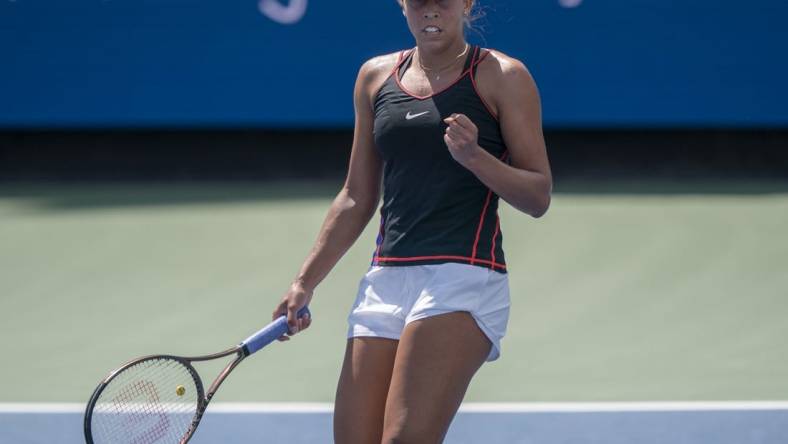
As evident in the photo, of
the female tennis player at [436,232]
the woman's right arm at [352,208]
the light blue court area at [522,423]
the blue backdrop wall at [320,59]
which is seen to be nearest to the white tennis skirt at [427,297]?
the female tennis player at [436,232]

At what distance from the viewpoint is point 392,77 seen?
2.96m

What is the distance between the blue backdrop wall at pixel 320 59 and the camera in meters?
8.24

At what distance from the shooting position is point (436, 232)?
282 centimetres

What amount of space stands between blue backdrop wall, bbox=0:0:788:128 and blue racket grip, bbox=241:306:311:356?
5388 millimetres

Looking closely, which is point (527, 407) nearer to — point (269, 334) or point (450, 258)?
point (269, 334)

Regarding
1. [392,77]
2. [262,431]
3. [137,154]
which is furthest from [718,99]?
[392,77]

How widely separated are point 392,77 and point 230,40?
18.5ft

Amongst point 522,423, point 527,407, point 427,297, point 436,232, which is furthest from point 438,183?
point 527,407

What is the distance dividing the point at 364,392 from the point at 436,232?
406mm

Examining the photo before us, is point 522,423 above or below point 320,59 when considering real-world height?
below

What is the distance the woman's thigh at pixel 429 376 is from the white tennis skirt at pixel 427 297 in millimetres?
30

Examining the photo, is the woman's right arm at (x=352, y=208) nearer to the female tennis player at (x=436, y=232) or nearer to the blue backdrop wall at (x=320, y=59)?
the female tennis player at (x=436, y=232)

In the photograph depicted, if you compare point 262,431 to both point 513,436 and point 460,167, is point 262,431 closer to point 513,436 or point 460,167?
point 513,436

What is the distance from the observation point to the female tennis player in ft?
8.97
